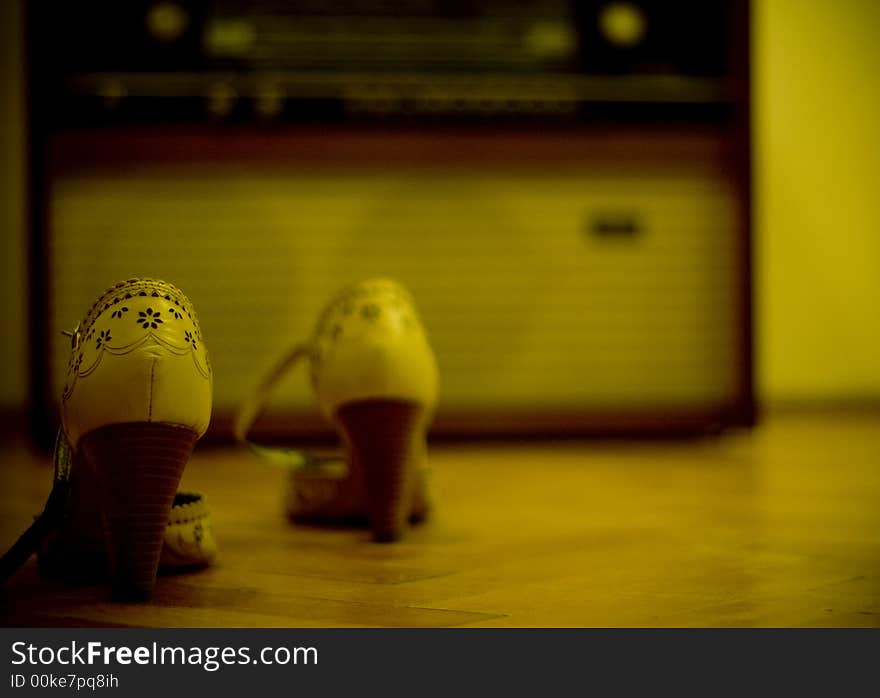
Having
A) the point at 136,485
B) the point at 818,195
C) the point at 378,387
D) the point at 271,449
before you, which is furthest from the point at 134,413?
the point at 818,195

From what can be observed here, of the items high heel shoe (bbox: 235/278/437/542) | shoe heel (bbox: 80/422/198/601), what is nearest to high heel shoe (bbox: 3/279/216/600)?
shoe heel (bbox: 80/422/198/601)

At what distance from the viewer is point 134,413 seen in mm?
743

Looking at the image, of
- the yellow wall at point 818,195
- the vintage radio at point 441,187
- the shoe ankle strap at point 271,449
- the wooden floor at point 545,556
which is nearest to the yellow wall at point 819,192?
the yellow wall at point 818,195

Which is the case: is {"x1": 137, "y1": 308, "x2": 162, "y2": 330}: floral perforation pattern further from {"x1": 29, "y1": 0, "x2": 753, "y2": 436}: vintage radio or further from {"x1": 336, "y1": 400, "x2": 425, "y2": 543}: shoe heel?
{"x1": 29, "y1": 0, "x2": 753, "y2": 436}: vintage radio

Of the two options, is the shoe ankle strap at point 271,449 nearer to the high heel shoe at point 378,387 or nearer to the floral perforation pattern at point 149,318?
the high heel shoe at point 378,387

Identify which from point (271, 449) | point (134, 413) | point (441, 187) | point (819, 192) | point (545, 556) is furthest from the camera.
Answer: point (819, 192)

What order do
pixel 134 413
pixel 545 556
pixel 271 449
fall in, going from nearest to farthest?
pixel 134 413 < pixel 545 556 < pixel 271 449

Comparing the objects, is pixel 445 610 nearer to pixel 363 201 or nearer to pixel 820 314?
pixel 363 201

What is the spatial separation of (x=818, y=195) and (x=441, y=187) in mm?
1087

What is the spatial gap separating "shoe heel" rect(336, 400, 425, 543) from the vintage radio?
0.84m

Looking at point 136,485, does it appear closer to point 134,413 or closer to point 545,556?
point 134,413

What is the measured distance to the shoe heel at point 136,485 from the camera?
2.45 ft

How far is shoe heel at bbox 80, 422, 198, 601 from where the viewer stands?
75 cm
